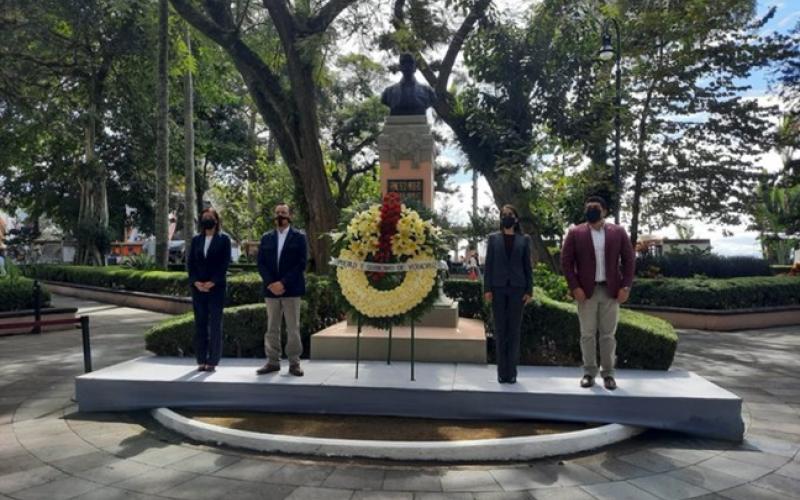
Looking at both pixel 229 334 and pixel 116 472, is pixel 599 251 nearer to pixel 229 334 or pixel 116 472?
pixel 116 472

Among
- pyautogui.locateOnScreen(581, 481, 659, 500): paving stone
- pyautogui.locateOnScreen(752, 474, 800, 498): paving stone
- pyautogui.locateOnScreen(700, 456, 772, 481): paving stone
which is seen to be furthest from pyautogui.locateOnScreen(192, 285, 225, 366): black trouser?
pyautogui.locateOnScreen(752, 474, 800, 498): paving stone

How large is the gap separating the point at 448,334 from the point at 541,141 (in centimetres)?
1198

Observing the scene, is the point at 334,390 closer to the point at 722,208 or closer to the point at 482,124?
the point at 482,124

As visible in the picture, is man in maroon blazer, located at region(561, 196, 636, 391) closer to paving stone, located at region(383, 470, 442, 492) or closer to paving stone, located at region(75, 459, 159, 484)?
paving stone, located at region(383, 470, 442, 492)

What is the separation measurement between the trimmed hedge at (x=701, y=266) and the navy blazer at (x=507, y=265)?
16.0 m

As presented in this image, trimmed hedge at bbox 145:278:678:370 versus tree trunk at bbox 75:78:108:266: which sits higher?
tree trunk at bbox 75:78:108:266

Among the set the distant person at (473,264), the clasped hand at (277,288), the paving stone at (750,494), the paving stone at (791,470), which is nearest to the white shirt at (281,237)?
the clasped hand at (277,288)

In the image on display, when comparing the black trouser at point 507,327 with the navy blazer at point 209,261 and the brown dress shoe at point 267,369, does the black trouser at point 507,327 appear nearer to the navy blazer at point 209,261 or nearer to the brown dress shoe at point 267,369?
the brown dress shoe at point 267,369

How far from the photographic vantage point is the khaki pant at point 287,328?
256 inches

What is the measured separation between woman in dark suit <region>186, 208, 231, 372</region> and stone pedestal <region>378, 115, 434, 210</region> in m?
3.84

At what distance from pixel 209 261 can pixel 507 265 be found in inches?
136

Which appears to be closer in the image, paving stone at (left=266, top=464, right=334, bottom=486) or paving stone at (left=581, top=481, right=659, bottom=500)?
paving stone at (left=581, top=481, right=659, bottom=500)

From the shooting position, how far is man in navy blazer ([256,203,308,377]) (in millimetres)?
6426

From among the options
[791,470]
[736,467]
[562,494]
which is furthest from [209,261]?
[791,470]
